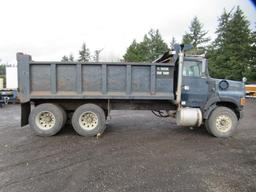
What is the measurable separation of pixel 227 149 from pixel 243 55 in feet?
86.6

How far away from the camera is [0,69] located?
5994cm

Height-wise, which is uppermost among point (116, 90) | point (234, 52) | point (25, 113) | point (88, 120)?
point (234, 52)

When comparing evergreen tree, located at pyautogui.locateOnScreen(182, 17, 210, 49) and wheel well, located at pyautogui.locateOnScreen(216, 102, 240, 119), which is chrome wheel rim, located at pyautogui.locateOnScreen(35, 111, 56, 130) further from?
evergreen tree, located at pyautogui.locateOnScreen(182, 17, 210, 49)

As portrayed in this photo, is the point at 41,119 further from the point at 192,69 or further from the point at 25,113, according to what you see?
the point at 192,69

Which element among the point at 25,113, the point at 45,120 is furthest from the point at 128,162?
the point at 25,113

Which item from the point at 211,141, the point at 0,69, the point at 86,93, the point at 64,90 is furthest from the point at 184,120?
the point at 0,69

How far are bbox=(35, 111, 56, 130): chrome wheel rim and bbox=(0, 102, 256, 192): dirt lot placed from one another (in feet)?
1.22

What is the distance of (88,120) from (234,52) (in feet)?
95.3

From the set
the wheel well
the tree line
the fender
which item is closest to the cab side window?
the fender

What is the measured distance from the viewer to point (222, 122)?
6.04m

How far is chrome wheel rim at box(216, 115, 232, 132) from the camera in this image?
6.01m

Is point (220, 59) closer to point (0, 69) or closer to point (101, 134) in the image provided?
point (101, 134)

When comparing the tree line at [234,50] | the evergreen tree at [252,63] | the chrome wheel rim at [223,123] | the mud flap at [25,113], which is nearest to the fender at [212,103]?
→ the chrome wheel rim at [223,123]

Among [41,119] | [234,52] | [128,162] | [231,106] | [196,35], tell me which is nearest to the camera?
[128,162]
